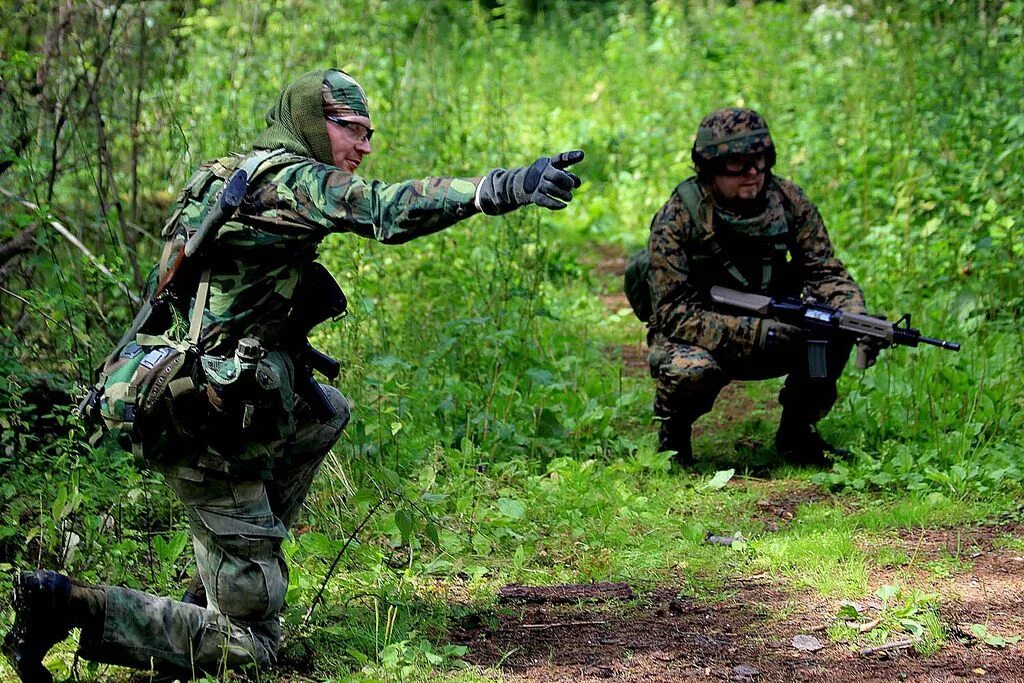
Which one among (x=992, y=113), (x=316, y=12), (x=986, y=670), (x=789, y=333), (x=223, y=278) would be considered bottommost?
(x=986, y=670)

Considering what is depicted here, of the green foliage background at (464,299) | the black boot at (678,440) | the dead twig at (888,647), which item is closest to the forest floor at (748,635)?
the dead twig at (888,647)

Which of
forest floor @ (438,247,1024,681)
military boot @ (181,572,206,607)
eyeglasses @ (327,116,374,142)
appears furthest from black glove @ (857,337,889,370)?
military boot @ (181,572,206,607)

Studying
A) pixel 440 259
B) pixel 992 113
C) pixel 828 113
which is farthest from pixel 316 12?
pixel 992 113

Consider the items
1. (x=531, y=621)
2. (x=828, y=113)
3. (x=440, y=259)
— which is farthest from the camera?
(x=828, y=113)

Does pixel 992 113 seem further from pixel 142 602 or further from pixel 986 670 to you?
pixel 142 602

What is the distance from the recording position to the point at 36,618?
305 cm

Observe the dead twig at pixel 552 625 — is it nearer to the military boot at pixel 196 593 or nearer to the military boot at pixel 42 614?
the military boot at pixel 196 593

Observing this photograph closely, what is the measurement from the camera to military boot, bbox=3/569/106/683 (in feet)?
9.93

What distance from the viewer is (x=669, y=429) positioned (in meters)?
5.47

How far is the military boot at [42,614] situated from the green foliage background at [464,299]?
403 mm

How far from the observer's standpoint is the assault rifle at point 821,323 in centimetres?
502

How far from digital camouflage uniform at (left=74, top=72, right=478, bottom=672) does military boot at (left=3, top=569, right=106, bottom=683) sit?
6 cm

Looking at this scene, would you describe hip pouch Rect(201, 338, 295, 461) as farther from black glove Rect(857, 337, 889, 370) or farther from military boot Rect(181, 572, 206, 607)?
black glove Rect(857, 337, 889, 370)

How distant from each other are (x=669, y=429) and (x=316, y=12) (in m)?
4.79
